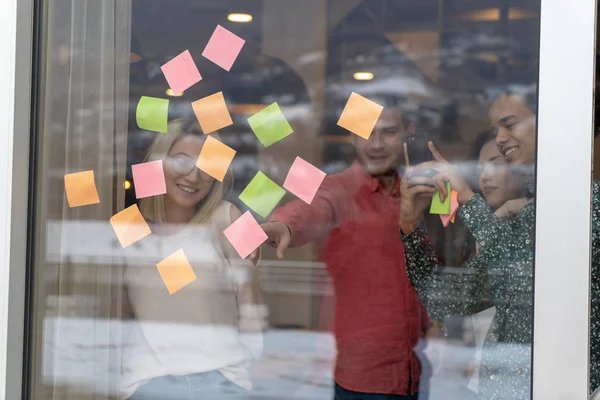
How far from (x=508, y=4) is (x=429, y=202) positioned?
465 mm

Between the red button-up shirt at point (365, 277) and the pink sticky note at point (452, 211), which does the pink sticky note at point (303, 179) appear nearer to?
the red button-up shirt at point (365, 277)

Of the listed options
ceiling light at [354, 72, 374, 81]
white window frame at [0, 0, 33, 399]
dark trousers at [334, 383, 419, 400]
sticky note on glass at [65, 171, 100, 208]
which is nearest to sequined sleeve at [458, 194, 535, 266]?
ceiling light at [354, 72, 374, 81]

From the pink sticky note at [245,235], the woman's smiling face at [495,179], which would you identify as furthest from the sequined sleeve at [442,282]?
the pink sticky note at [245,235]

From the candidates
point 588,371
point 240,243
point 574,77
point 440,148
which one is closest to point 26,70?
point 240,243

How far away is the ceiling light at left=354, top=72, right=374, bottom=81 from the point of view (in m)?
1.60

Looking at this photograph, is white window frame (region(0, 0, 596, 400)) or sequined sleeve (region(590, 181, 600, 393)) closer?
white window frame (region(0, 0, 596, 400))

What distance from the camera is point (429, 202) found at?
61.1 inches

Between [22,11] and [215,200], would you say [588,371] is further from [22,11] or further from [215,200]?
[22,11]

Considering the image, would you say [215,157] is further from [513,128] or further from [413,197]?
[513,128]

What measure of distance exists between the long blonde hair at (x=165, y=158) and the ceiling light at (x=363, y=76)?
36 cm

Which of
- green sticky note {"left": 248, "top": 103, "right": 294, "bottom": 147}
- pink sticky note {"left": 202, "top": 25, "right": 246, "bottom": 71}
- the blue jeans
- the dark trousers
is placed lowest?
the dark trousers

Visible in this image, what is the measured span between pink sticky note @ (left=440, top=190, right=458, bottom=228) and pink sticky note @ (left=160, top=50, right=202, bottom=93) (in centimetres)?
64

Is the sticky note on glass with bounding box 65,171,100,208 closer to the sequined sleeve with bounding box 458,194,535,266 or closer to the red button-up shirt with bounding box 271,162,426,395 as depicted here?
the red button-up shirt with bounding box 271,162,426,395

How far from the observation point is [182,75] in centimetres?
159
